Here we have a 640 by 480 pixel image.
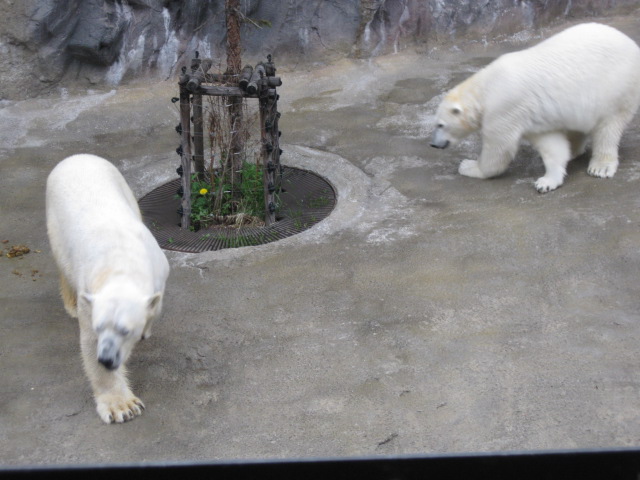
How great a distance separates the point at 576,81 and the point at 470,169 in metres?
1.16

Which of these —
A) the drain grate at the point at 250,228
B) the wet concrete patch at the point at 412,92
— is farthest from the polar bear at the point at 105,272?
the wet concrete patch at the point at 412,92

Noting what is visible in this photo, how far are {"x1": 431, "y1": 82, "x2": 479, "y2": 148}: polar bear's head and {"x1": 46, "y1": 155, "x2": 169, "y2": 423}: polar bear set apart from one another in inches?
122

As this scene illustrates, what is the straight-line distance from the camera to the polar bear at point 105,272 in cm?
323

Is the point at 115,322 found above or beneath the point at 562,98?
beneath

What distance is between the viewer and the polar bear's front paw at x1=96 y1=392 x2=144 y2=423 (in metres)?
3.51

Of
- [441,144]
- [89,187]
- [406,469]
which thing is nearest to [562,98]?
[441,144]

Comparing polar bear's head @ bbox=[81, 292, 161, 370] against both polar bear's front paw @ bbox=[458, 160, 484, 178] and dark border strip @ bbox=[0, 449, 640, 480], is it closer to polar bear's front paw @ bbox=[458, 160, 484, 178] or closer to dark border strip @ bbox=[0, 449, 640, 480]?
dark border strip @ bbox=[0, 449, 640, 480]

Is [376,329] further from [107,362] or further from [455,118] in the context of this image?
[455,118]

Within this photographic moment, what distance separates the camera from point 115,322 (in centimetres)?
319

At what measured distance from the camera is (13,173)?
6.65 m

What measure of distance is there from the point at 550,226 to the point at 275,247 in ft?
6.73

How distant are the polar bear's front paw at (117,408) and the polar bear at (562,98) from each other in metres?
3.72

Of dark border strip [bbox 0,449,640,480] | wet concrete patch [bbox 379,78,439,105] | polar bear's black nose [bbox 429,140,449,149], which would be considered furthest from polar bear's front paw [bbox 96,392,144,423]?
wet concrete patch [bbox 379,78,439,105]

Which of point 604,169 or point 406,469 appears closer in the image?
point 406,469
